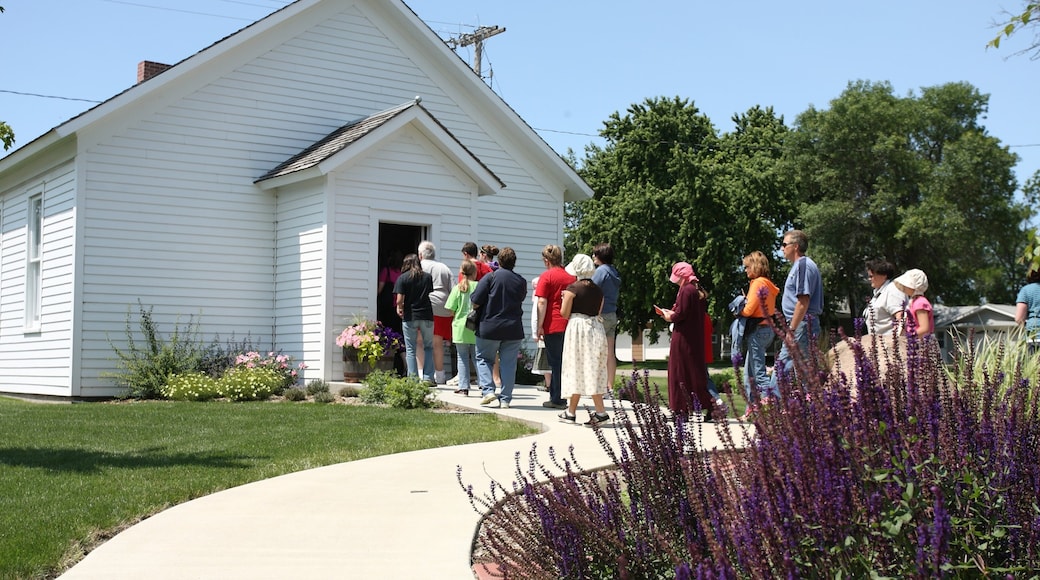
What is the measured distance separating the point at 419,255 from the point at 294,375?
9.38 feet

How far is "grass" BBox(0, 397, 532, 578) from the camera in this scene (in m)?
6.18

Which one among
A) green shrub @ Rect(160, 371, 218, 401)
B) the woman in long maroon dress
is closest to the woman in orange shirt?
the woman in long maroon dress

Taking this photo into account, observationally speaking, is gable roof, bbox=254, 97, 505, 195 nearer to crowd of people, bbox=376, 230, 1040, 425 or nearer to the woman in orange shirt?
crowd of people, bbox=376, 230, 1040, 425

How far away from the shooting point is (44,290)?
16781 mm

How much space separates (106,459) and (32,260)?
33.4ft

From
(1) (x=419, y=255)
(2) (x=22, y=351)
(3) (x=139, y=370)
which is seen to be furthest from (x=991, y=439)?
(2) (x=22, y=351)

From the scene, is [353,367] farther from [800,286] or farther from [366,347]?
[800,286]

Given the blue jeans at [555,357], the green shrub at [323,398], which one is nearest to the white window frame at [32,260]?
the green shrub at [323,398]

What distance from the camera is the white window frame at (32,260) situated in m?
17.6

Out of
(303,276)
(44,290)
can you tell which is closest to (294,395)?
(303,276)

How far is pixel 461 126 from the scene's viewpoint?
758 inches

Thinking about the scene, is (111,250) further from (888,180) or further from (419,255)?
(888,180)

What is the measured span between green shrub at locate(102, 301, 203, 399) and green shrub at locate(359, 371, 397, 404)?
11.4ft

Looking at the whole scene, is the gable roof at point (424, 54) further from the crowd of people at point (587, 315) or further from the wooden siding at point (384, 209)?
the crowd of people at point (587, 315)
